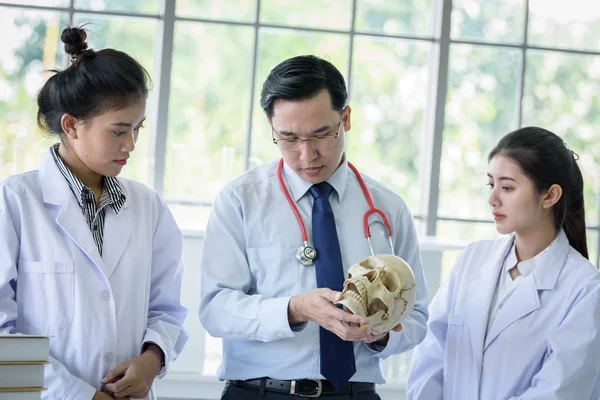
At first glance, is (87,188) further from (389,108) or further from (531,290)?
(389,108)

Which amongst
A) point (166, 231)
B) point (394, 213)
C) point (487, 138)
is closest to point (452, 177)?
point (487, 138)

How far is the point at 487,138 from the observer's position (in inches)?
181

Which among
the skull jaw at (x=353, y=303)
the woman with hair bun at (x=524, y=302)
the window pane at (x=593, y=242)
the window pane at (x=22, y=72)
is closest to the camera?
the skull jaw at (x=353, y=303)

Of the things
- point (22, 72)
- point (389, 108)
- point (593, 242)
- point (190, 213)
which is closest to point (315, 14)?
point (389, 108)

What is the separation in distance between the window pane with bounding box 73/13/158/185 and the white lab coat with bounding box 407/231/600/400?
7.59 feet

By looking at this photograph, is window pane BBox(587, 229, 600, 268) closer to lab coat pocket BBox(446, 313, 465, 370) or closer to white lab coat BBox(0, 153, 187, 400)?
lab coat pocket BBox(446, 313, 465, 370)

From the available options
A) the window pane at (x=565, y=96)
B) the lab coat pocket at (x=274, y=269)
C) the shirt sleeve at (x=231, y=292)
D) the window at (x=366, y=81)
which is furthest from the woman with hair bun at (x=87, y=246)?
the window pane at (x=565, y=96)

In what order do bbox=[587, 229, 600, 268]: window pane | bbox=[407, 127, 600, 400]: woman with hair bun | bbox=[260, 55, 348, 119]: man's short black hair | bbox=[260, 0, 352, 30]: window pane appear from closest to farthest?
bbox=[260, 55, 348, 119]: man's short black hair → bbox=[407, 127, 600, 400]: woman with hair bun → bbox=[260, 0, 352, 30]: window pane → bbox=[587, 229, 600, 268]: window pane

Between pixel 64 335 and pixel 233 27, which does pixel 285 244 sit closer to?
pixel 64 335

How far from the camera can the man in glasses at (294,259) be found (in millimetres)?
2010

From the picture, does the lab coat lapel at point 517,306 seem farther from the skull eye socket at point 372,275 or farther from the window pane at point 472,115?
the window pane at point 472,115

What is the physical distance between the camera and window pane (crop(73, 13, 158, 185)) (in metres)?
4.29

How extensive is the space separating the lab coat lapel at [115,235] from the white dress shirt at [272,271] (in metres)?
0.22

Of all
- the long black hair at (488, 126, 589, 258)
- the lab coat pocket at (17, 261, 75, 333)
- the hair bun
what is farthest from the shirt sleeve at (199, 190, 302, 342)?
the long black hair at (488, 126, 589, 258)
